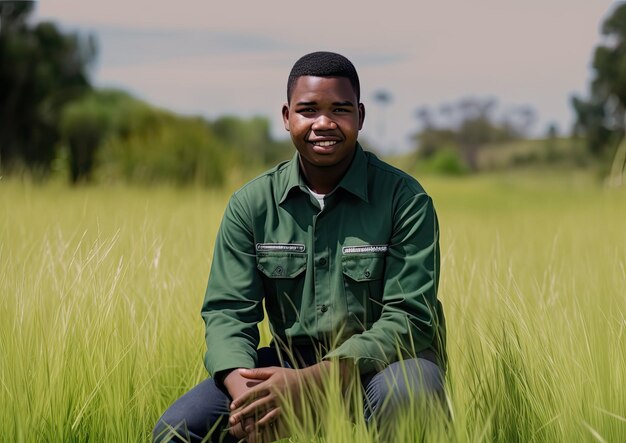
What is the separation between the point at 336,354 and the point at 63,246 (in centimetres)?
197

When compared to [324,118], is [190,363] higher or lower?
lower

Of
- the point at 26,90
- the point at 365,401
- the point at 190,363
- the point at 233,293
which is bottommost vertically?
the point at 190,363

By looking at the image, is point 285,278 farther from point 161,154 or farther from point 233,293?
point 161,154

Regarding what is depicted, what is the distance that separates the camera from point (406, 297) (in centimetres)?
244

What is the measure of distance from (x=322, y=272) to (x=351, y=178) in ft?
1.06

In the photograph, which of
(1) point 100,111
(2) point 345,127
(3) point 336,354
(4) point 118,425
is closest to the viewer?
(3) point 336,354

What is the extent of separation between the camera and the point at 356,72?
2.62 metres

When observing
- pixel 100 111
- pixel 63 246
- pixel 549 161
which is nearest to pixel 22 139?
pixel 100 111

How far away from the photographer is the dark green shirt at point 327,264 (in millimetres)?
2484

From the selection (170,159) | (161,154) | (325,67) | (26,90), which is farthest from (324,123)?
(26,90)

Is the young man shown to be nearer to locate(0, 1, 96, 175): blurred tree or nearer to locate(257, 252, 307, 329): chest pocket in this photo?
locate(257, 252, 307, 329): chest pocket

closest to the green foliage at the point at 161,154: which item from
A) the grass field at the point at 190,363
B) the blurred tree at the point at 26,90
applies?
the blurred tree at the point at 26,90

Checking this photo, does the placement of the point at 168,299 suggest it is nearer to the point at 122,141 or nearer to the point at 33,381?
the point at 33,381

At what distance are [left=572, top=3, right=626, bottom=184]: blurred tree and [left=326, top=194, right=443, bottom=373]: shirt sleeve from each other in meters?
21.0
